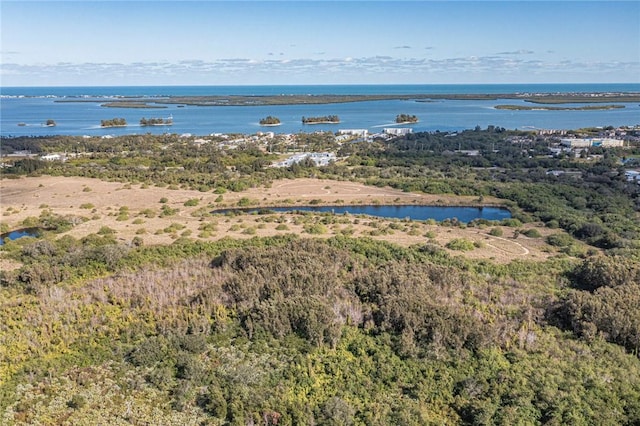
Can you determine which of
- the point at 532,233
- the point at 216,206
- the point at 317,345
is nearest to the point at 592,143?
the point at 532,233

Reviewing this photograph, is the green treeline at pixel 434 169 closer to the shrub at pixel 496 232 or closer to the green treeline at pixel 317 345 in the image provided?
the shrub at pixel 496 232

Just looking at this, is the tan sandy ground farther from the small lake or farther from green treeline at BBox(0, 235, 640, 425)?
green treeline at BBox(0, 235, 640, 425)

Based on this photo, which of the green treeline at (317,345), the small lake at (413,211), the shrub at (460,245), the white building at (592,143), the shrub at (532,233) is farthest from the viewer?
the white building at (592,143)

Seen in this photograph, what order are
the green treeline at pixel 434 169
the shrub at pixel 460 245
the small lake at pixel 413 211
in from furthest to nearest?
the small lake at pixel 413 211 < the green treeline at pixel 434 169 < the shrub at pixel 460 245

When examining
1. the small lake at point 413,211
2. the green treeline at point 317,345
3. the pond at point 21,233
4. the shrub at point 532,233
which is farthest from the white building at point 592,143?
the pond at point 21,233

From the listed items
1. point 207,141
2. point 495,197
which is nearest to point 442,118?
point 207,141

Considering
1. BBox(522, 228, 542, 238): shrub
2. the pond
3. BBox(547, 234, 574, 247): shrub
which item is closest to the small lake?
BBox(522, 228, 542, 238): shrub

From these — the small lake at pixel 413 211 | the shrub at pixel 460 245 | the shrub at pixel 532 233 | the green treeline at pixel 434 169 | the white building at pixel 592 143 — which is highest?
the white building at pixel 592 143

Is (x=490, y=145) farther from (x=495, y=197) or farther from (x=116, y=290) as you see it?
(x=116, y=290)
